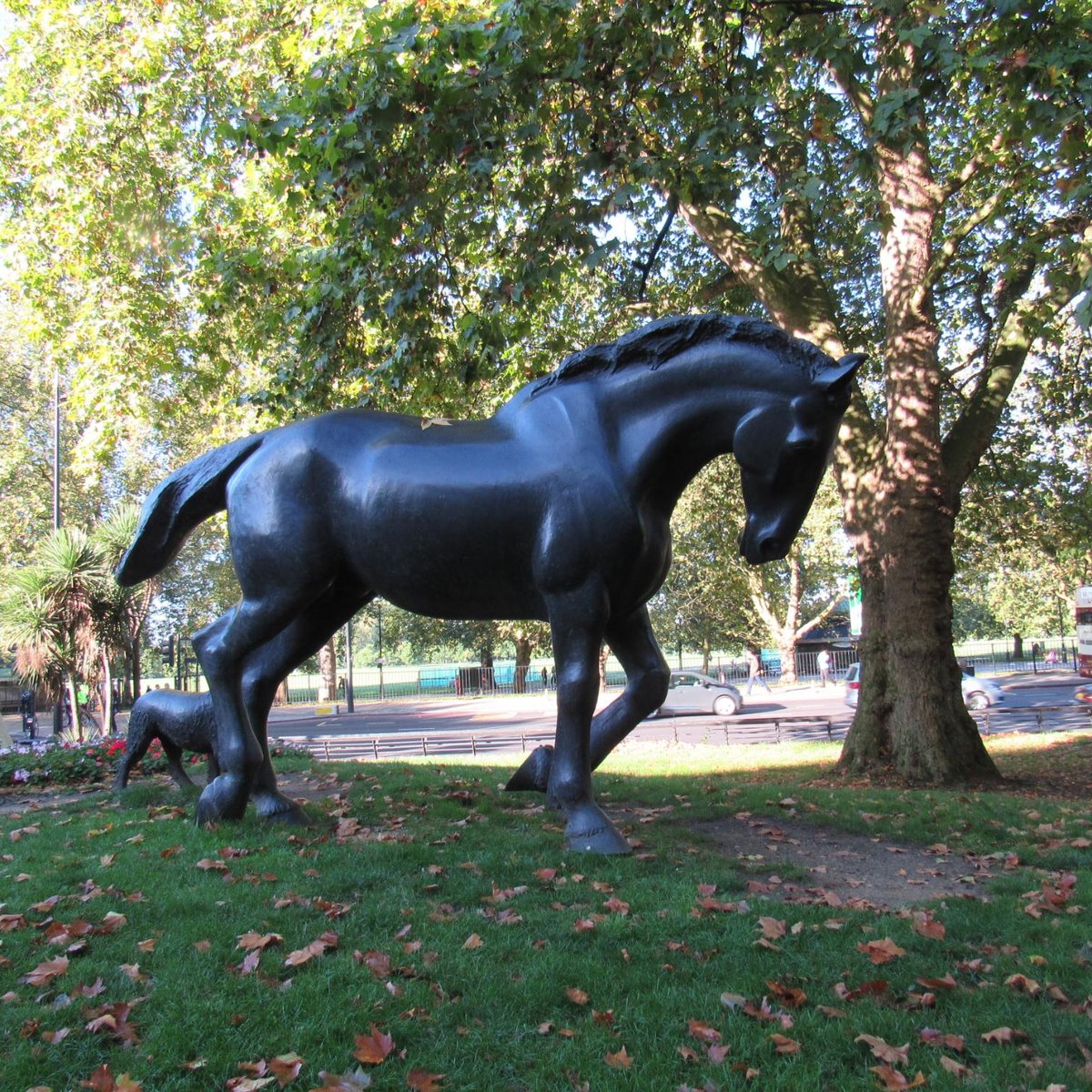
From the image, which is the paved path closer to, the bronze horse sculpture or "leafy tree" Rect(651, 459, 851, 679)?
"leafy tree" Rect(651, 459, 851, 679)

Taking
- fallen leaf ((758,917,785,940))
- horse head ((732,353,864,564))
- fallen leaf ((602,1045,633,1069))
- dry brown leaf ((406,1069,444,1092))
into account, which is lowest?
fallen leaf ((602,1045,633,1069))

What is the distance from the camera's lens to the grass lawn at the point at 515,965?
8.69 ft

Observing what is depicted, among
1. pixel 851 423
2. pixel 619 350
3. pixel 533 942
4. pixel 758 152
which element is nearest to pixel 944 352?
pixel 851 423

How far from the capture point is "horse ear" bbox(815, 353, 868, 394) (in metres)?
4.39

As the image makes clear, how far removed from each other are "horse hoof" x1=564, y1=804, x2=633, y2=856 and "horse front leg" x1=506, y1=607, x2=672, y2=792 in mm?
415

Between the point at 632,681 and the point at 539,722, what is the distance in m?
21.8

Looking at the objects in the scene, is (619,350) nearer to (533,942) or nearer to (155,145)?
(533,942)

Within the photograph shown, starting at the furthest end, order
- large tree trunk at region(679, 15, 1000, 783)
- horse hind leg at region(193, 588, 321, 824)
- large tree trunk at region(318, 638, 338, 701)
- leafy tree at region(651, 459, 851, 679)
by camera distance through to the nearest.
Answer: large tree trunk at region(318, 638, 338, 701), leafy tree at region(651, 459, 851, 679), large tree trunk at region(679, 15, 1000, 783), horse hind leg at region(193, 588, 321, 824)

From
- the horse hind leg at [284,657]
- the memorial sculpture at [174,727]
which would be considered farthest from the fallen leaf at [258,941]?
the memorial sculpture at [174,727]

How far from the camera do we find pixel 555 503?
4695mm

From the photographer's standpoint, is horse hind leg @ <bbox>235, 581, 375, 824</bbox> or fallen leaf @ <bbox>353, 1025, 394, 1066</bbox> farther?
horse hind leg @ <bbox>235, 581, 375, 824</bbox>

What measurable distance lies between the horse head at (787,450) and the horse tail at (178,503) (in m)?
Result: 3.03

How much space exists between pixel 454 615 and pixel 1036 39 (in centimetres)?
471

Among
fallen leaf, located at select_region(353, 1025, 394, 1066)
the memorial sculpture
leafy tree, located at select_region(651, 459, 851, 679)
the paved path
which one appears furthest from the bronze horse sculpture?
leafy tree, located at select_region(651, 459, 851, 679)
